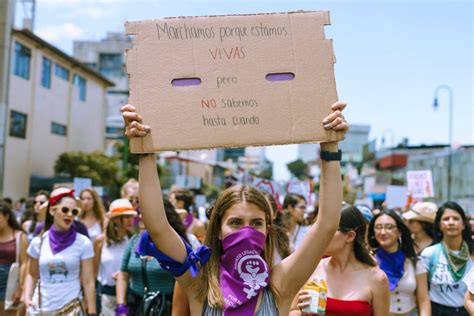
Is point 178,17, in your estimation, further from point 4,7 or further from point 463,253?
point 4,7

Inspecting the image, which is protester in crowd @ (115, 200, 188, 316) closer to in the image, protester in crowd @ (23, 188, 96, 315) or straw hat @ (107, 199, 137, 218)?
protester in crowd @ (23, 188, 96, 315)

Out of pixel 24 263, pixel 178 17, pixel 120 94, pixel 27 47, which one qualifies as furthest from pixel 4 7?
pixel 120 94

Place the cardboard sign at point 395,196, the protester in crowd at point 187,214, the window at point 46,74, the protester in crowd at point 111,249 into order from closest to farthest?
the protester in crowd at point 111,249 < the protester in crowd at point 187,214 < the cardboard sign at point 395,196 < the window at point 46,74

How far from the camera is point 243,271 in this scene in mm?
2721

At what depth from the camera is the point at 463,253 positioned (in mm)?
5711

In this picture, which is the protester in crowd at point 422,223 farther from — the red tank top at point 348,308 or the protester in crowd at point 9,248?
the protester in crowd at point 9,248

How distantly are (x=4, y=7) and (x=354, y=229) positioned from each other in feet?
66.5

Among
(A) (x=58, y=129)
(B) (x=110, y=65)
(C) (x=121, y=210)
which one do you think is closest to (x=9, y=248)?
(C) (x=121, y=210)

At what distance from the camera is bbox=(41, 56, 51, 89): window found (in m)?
38.0

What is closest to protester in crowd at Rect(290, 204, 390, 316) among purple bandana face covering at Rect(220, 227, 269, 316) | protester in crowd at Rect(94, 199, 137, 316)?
purple bandana face covering at Rect(220, 227, 269, 316)

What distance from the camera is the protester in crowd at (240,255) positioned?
2658 mm

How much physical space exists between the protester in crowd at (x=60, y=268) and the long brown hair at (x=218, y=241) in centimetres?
300

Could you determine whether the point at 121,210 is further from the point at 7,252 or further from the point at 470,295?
the point at 470,295

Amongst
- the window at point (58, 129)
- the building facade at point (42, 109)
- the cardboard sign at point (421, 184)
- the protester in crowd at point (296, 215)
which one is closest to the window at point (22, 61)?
the building facade at point (42, 109)
